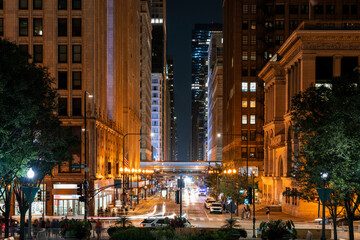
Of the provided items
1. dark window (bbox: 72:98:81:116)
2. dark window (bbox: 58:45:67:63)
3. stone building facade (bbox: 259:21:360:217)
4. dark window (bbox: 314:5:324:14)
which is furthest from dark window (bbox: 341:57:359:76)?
dark window (bbox: 58:45:67:63)

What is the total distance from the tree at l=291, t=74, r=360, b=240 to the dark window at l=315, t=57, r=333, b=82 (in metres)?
30.4

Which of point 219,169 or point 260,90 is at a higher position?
point 260,90

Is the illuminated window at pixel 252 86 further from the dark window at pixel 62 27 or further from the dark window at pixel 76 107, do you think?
the dark window at pixel 62 27

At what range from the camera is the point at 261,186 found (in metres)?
118

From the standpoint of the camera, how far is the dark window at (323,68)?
72562 millimetres

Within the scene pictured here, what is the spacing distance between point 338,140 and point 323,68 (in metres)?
38.3

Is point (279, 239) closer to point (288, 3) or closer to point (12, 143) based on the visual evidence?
point (12, 143)

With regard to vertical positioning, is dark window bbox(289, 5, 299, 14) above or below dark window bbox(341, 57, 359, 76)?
above

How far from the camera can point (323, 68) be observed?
7281 cm

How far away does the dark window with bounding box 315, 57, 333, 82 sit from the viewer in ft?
238

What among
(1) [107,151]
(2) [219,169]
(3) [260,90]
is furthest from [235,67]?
(1) [107,151]

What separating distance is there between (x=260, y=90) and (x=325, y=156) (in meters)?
84.7

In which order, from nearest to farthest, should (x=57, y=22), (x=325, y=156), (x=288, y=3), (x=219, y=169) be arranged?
(x=325, y=156)
(x=57, y=22)
(x=219, y=169)
(x=288, y=3)

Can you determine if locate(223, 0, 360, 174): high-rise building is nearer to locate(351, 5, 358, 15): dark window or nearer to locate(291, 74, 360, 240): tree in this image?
locate(351, 5, 358, 15): dark window
